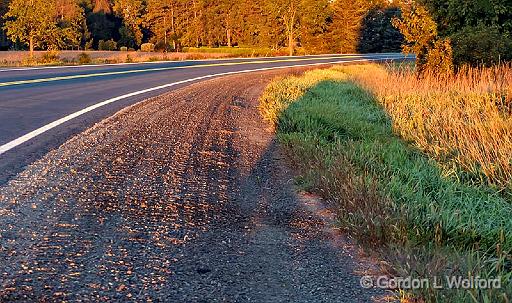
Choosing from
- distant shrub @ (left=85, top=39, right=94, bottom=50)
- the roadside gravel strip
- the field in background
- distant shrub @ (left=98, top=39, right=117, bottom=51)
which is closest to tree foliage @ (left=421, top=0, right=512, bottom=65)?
the roadside gravel strip

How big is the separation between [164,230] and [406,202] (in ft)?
6.31

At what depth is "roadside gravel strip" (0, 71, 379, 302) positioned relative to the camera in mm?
2611

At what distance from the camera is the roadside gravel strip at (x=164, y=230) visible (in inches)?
103

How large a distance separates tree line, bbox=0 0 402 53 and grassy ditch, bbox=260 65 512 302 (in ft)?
98.0

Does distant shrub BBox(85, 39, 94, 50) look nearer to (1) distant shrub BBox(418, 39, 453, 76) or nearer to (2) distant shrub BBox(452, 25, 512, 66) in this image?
(1) distant shrub BBox(418, 39, 453, 76)

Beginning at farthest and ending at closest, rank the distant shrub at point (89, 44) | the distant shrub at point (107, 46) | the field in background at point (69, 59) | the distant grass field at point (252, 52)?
the distant shrub at point (89, 44)
the distant shrub at point (107, 46)
the distant grass field at point (252, 52)
the field in background at point (69, 59)

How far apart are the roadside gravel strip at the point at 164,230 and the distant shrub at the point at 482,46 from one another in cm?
993

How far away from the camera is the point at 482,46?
13539mm

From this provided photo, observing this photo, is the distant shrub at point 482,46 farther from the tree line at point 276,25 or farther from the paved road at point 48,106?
the paved road at point 48,106

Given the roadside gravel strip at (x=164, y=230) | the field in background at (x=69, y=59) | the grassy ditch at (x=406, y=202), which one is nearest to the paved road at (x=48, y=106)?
the roadside gravel strip at (x=164, y=230)

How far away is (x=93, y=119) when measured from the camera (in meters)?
7.59

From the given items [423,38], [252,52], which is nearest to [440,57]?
[423,38]

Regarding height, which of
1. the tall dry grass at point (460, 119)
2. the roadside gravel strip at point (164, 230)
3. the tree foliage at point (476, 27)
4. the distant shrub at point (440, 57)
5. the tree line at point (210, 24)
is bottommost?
the roadside gravel strip at point (164, 230)

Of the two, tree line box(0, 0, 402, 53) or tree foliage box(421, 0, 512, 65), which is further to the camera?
tree line box(0, 0, 402, 53)
